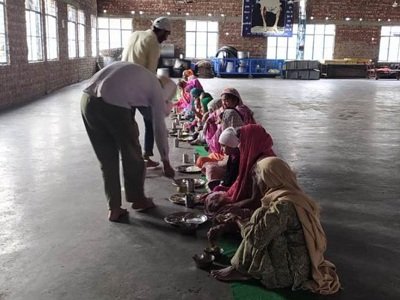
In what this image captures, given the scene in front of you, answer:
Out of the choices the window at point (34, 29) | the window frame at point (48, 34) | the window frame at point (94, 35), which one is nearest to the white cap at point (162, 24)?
the window at point (34, 29)

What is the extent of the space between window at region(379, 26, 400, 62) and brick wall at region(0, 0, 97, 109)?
56.4 feet

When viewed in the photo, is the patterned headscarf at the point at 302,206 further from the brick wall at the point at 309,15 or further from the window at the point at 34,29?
the brick wall at the point at 309,15

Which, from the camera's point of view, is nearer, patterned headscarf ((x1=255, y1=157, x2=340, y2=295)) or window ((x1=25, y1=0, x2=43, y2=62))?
patterned headscarf ((x1=255, y1=157, x2=340, y2=295))

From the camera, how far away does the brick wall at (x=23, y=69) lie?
32.8ft

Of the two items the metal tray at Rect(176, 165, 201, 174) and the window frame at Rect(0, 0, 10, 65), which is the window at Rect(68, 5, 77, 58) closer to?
the window frame at Rect(0, 0, 10, 65)

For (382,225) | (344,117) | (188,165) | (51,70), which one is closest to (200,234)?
(382,225)

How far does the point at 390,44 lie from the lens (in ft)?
80.6

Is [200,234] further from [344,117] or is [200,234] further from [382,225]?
[344,117]

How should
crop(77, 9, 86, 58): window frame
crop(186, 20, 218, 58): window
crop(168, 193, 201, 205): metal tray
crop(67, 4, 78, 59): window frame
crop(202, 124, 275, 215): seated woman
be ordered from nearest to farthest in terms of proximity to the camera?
crop(202, 124, 275, 215): seated woman, crop(168, 193, 201, 205): metal tray, crop(67, 4, 78, 59): window frame, crop(77, 9, 86, 58): window frame, crop(186, 20, 218, 58): window

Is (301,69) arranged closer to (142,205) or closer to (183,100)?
(183,100)

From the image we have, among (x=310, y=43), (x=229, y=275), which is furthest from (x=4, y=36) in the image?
(x=310, y=43)

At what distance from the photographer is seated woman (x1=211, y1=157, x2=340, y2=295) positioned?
2.38 m

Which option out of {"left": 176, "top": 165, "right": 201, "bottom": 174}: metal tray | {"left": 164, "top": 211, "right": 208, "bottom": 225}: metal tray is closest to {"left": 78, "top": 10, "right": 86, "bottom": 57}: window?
{"left": 176, "top": 165, "right": 201, "bottom": 174}: metal tray

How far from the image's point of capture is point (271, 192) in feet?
8.15
